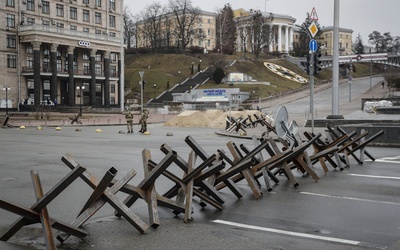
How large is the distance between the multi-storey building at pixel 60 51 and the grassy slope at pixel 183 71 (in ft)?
41.5

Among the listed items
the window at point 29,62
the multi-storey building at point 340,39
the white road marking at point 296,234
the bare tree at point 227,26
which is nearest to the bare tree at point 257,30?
the bare tree at point 227,26

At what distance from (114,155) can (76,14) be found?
7892 centimetres

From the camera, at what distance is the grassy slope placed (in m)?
104

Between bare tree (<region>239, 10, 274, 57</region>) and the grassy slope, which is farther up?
bare tree (<region>239, 10, 274, 57</region>)

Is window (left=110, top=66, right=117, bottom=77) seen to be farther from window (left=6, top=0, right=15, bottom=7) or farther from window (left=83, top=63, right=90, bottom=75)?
window (left=6, top=0, right=15, bottom=7)

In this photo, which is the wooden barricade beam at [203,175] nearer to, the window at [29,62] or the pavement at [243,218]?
the pavement at [243,218]

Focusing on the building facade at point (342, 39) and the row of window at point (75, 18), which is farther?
the building facade at point (342, 39)

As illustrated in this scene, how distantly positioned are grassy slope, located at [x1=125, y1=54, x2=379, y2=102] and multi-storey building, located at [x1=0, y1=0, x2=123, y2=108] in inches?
499

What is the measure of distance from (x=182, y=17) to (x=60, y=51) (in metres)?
50.6

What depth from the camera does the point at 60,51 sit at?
287 feet

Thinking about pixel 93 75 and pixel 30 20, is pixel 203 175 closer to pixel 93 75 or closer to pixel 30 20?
pixel 30 20

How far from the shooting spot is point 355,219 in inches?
302

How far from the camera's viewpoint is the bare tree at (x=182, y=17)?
433 feet

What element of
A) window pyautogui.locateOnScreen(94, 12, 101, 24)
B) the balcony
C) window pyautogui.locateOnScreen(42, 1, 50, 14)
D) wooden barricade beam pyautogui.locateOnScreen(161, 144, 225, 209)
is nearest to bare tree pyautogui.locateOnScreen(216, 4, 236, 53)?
window pyautogui.locateOnScreen(94, 12, 101, 24)
